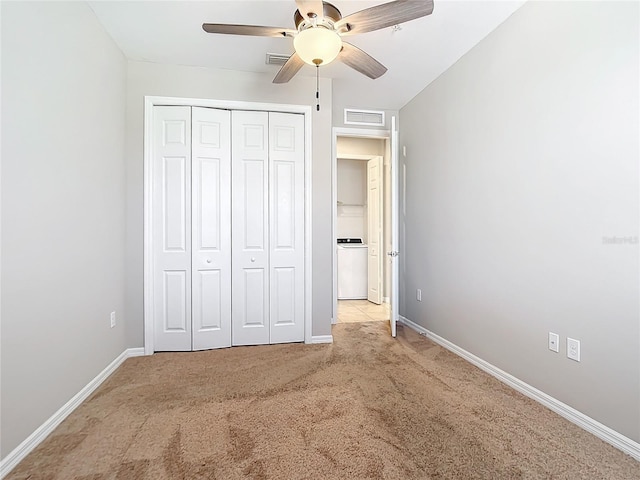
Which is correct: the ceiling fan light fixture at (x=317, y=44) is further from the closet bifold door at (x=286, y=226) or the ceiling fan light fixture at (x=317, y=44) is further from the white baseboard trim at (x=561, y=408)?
the white baseboard trim at (x=561, y=408)

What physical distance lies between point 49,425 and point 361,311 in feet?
11.7

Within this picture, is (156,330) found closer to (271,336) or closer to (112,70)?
(271,336)

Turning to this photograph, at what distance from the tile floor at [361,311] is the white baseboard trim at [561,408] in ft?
4.58

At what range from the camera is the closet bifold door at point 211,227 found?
306 cm

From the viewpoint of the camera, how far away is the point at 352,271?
17.9ft

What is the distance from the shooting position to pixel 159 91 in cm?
299

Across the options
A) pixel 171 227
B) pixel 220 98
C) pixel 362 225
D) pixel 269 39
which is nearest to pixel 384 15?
pixel 269 39

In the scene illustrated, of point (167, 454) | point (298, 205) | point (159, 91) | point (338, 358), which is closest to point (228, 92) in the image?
point (159, 91)

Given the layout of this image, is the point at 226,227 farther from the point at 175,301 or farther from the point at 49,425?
the point at 49,425

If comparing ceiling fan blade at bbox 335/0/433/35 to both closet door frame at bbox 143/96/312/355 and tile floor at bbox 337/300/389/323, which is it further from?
tile floor at bbox 337/300/389/323

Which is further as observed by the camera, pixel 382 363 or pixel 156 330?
pixel 156 330

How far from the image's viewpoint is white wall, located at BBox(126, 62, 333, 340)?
2936mm

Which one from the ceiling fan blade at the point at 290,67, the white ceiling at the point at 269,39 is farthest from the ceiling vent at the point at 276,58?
the ceiling fan blade at the point at 290,67

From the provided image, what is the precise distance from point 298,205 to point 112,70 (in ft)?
6.27
